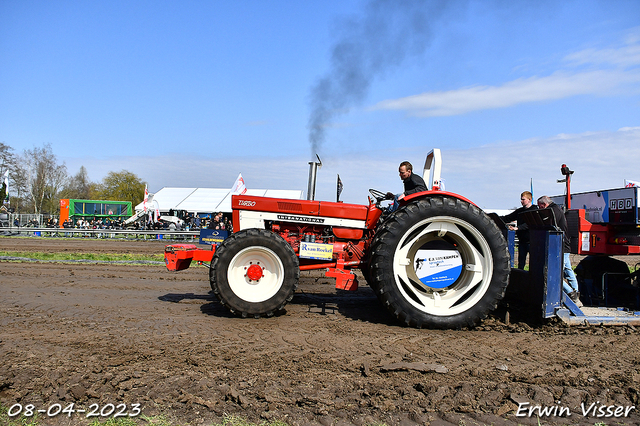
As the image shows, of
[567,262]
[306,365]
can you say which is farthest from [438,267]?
[306,365]

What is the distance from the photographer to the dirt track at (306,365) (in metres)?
2.79

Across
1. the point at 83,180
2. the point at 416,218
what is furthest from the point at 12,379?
the point at 83,180

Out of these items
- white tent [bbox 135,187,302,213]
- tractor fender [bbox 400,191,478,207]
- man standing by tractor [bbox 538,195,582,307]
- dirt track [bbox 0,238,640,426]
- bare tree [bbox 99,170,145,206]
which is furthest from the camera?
bare tree [bbox 99,170,145,206]

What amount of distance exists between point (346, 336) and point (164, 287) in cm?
415

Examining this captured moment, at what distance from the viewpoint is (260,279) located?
4.99 meters

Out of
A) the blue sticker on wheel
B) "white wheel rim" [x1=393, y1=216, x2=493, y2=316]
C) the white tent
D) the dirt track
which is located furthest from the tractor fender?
the white tent

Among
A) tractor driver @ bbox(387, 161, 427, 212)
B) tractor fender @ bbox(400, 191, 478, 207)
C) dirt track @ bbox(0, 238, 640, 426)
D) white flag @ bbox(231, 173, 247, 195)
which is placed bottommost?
dirt track @ bbox(0, 238, 640, 426)

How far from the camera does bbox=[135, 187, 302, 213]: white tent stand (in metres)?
34.3

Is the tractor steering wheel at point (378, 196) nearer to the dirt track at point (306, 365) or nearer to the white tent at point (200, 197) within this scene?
the dirt track at point (306, 365)

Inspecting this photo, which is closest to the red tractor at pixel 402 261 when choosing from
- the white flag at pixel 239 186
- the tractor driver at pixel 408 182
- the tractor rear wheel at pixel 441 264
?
the tractor rear wheel at pixel 441 264

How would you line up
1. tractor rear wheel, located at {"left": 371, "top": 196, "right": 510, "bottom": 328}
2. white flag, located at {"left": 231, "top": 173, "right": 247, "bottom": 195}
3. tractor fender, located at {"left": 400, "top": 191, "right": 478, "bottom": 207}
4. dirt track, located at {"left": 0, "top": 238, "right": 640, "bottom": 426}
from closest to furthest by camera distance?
dirt track, located at {"left": 0, "top": 238, "right": 640, "bottom": 426} → tractor rear wheel, located at {"left": 371, "top": 196, "right": 510, "bottom": 328} → tractor fender, located at {"left": 400, "top": 191, "right": 478, "bottom": 207} → white flag, located at {"left": 231, "top": 173, "right": 247, "bottom": 195}

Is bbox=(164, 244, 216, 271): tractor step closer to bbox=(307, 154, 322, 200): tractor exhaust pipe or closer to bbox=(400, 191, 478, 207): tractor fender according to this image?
bbox=(307, 154, 322, 200): tractor exhaust pipe

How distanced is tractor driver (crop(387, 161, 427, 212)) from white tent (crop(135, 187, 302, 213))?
28.1 m

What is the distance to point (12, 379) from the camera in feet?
10.2
